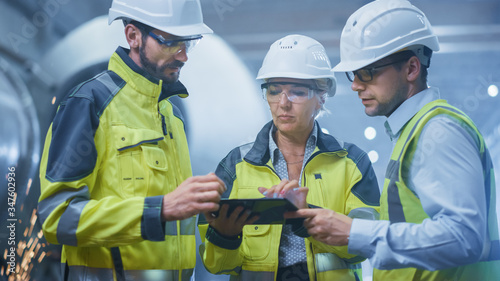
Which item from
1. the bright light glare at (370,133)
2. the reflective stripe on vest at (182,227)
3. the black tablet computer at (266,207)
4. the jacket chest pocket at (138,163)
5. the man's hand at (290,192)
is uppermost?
the bright light glare at (370,133)

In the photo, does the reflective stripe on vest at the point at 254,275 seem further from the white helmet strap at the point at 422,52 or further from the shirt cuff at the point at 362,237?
the white helmet strap at the point at 422,52

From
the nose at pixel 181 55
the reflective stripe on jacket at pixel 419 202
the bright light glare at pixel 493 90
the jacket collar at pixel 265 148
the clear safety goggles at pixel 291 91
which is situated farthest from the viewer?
the bright light glare at pixel 493 90

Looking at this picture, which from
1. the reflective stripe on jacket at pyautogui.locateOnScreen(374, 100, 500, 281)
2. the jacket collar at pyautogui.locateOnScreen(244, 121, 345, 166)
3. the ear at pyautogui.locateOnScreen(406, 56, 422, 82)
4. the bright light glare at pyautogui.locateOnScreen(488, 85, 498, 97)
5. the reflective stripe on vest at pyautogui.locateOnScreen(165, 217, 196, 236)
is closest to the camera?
the reflective stripe on jacket at pyautogui.locateOnScreen(374, 100, 500, 281)

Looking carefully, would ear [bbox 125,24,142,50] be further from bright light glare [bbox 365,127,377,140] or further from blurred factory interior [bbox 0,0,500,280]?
bright light glare [bbox 365,127,377,140]

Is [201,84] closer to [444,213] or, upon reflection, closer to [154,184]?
[154,184]

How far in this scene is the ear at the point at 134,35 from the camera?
2447mm

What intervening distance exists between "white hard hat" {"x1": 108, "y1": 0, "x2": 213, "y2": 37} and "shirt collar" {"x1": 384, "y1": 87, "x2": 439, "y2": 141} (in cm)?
99

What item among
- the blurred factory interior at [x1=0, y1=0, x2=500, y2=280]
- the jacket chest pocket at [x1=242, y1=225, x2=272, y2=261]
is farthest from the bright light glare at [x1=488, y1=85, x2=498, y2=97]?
the jacket chest pocket at [x1=242, y1=225, x2=272, y2=261]

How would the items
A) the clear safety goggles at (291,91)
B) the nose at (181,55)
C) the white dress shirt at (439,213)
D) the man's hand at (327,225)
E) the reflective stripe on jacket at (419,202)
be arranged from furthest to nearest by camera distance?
the clear safety goggles at (291,91) → the nose at (181,55) → the man's hand at (327,225) → the reflective stripe on jacket at (419,202) → the white dress shirt at (439,213)

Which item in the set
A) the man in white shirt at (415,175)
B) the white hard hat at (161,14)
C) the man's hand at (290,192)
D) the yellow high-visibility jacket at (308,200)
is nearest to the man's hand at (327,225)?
the man in white shirt at (415,175)

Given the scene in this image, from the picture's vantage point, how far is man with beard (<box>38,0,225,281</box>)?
6.89 ft

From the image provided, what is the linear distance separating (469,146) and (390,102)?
45 cm

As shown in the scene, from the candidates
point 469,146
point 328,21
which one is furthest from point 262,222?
point 328,21

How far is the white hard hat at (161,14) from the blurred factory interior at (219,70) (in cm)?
77
